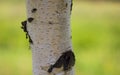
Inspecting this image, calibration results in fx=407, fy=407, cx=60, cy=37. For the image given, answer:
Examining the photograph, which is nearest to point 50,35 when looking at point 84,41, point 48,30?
point 48,30

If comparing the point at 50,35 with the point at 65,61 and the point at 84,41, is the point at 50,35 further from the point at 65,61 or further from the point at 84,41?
the point at 84,41

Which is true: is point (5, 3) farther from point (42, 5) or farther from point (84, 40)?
point (42, 5)

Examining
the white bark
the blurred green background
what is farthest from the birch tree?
the blurred green background

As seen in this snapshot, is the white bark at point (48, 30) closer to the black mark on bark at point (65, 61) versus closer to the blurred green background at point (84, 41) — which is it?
the black mark on bark at point (65, 61)

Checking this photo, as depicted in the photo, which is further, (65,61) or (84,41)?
(84,41)

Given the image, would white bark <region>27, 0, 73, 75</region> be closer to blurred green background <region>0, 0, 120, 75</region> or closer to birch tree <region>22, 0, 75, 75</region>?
birch tree <region>22, 0, 75, 75</region>

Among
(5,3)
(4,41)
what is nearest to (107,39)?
(4,41)

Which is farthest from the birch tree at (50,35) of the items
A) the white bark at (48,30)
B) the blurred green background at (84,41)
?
the blurred green background at (84,41)
